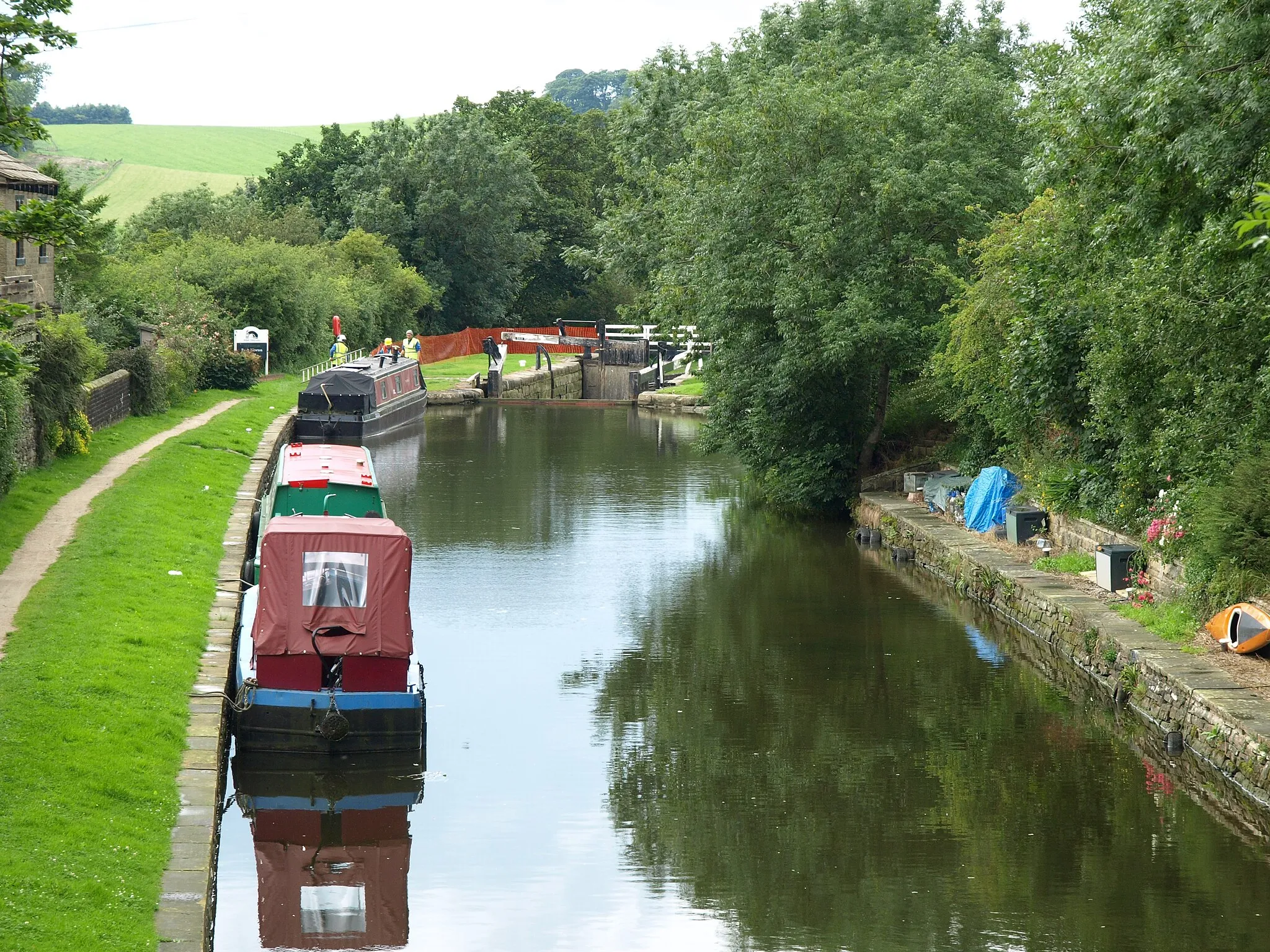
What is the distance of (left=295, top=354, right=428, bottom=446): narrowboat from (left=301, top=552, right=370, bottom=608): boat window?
20697mm

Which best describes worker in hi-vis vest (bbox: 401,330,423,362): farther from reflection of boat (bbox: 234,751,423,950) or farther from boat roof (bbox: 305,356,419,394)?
reflection of boat (bbox: 234,751,423,950)

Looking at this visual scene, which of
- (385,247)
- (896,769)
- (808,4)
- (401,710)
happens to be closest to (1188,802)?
(896,769)

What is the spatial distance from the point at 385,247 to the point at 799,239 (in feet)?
122

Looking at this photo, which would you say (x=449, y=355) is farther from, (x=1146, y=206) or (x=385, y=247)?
(x=1146, y=206)

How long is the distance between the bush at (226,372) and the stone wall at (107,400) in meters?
8.10

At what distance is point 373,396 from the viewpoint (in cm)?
3647

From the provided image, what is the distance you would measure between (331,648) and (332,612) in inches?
13.0

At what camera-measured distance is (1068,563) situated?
18.4 m

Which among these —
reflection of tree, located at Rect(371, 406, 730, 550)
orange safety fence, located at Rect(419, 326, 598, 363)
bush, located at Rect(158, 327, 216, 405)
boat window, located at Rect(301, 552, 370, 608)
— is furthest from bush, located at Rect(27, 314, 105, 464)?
orange safety fence, located at Rect(419, 326, 598, 363)

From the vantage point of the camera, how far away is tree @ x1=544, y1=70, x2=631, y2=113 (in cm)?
16675

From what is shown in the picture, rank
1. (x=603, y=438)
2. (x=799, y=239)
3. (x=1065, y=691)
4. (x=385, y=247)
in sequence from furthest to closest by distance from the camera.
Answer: (x=385, y=247)
(x=603, y=438)
(x=799, y=239)
(x=1065, y=691)

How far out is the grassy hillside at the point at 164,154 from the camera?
8938cm

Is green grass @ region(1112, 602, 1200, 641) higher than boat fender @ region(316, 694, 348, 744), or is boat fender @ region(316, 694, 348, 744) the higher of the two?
green grass @ region(1112, 602, 1200, 641)

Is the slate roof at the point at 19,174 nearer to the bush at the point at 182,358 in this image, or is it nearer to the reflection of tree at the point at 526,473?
the bush at the point at 182,358
